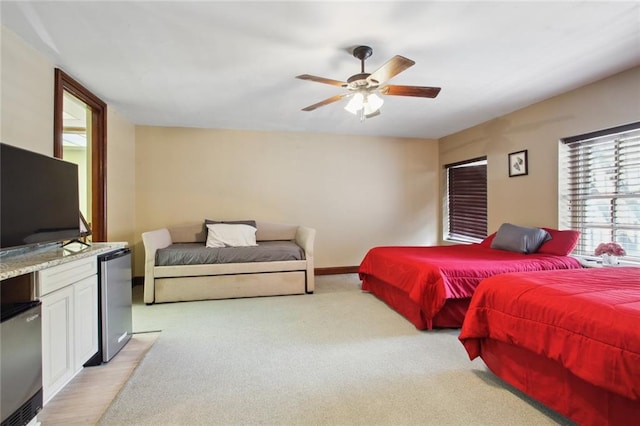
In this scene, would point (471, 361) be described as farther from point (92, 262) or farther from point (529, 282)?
point (92, 262)

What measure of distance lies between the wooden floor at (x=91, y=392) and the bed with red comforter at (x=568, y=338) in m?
2.32

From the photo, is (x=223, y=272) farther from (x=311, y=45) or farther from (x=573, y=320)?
(x=573, y=320)

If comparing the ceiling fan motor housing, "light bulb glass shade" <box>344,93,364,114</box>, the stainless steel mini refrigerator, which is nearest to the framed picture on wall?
"light bulb glass shade" <box>344,93,364,114</box>

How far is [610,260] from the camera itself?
9.18 ft

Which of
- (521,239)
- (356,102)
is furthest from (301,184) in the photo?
(521,239)

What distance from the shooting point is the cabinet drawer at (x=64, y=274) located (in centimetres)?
167

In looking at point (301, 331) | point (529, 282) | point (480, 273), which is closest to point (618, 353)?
point (529, 282)

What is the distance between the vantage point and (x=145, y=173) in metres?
4.60

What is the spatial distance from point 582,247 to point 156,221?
18.2 feet

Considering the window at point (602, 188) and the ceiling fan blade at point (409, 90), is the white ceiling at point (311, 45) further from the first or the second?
the window at point (602, 188)

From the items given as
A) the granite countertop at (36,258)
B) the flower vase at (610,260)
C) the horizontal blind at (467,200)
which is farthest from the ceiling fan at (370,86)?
the horizontal blind at (467,200)

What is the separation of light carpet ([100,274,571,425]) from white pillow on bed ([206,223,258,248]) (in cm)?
114

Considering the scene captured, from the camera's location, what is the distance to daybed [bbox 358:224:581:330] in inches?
107

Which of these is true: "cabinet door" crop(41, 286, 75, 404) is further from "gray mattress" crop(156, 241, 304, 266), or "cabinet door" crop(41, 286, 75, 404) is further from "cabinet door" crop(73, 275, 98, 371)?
"gray mattress" crop(156, 241, 304, 266)
